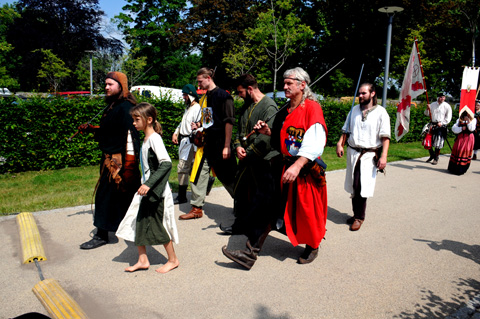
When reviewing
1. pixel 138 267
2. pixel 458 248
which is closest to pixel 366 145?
pixel 458 248

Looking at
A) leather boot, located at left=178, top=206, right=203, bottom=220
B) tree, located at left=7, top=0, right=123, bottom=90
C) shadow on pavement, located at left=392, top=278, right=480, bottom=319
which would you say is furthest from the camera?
tree, located at left=7, top=0, right=123, bottom=90

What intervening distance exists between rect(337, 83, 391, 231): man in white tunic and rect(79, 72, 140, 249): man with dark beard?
9.01 feet

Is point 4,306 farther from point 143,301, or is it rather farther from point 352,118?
point 352,118

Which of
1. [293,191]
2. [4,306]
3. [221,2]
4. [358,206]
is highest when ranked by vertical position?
[221,2]

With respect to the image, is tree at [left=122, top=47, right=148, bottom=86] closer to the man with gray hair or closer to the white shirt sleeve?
the man with gray hair

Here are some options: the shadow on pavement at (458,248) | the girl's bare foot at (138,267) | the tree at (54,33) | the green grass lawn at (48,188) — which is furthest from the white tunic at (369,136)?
the tree at (54,33)

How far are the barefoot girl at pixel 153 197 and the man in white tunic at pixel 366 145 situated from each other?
2.60 m

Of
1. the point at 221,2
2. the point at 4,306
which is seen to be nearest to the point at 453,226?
the point at 4,306

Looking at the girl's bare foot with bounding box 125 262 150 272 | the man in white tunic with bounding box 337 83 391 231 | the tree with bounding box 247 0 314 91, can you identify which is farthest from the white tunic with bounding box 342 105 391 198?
the tree with bounding box 247 0 314 91

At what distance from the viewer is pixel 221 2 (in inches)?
1225

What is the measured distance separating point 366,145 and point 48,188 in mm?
5487

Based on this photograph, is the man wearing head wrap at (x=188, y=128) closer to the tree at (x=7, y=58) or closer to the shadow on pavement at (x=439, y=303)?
the shadow on pavement at (x=439, y=303)

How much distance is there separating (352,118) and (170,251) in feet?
9.83

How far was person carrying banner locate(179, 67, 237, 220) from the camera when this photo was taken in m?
5.01
